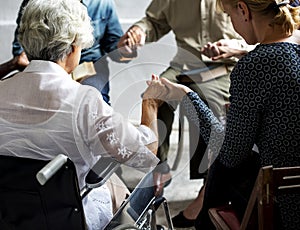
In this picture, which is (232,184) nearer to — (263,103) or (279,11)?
(263,103)

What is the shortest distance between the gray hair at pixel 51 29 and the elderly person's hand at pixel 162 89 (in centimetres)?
29

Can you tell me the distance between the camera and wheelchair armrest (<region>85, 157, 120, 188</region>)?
149cm

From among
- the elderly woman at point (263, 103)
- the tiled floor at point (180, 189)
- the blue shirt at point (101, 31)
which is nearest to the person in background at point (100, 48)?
the blue shirt at point (101, 31)

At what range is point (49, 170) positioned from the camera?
1244 mm

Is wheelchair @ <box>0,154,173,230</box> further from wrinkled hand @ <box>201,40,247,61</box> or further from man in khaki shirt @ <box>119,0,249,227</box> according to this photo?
man in khaki shirt @ <box>119,0,249,227</box>

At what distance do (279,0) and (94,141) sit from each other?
2.16 ft

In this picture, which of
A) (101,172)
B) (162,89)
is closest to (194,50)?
(162,89)

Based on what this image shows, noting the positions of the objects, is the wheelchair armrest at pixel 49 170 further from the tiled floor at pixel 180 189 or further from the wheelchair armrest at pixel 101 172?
the tiled floor at pixel 180 189

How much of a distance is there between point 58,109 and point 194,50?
134 cm

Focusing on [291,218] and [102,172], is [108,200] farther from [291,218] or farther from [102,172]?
[291,218]

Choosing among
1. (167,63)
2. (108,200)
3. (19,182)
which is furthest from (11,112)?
(167,63)

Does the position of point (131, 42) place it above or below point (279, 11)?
below

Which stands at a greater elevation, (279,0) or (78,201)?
(279,0)

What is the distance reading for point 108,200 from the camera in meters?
1.74
